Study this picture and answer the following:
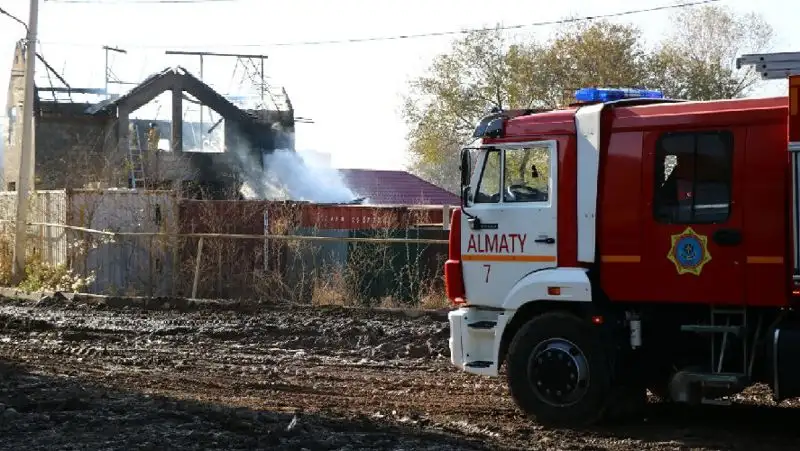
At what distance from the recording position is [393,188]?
55.2m

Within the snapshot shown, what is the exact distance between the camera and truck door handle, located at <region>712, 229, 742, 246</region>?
31.7 feet

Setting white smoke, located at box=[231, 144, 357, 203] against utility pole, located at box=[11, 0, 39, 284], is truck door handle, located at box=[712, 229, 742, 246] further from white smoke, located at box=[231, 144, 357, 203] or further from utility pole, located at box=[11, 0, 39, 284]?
A: white smoke, located at box=[231, 144, 357, 203]

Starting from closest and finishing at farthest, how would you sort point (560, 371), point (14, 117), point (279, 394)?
point (560, 371) → point (279, 394) → point (14, 117)

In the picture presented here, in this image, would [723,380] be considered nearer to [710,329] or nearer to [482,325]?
[710,329]

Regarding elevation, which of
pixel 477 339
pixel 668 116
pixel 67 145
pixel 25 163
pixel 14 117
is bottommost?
pixel 477 339

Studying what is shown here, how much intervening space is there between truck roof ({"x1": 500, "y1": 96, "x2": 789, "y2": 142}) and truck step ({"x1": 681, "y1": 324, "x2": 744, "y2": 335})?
176 centimetres

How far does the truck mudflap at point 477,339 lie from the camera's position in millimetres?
11023

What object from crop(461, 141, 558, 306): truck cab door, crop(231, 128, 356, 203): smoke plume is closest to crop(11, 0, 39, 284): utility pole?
crop(461, 141, 558, 306): truck cab door

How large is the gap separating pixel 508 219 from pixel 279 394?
347 cm

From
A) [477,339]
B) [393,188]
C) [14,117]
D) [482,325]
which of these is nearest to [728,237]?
[482,325]

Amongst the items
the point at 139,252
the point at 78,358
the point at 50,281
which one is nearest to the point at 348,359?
the point at 78,358

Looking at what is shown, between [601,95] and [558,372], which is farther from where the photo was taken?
[601,95]

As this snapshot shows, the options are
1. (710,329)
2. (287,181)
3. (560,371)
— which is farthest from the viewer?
(287,181)

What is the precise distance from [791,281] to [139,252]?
664 inches
